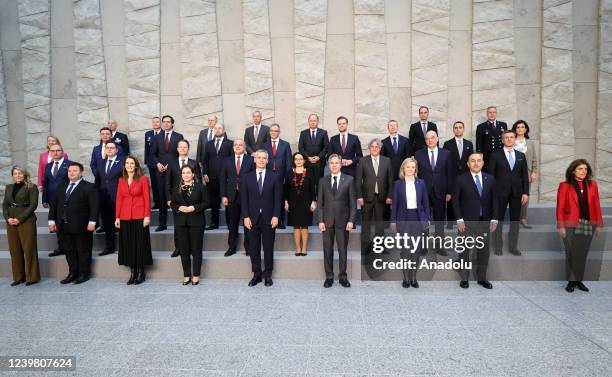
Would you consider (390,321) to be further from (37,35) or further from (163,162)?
(37,35)

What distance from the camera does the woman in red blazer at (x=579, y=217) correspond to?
4.62 meters

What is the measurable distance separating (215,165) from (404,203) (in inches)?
130

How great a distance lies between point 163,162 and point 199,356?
4187 mm

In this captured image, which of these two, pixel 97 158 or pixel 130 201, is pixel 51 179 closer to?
pixel 97 158

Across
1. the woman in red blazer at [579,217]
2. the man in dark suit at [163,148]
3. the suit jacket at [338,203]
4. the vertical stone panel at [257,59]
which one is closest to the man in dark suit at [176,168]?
the man in dark suit at [163,148]

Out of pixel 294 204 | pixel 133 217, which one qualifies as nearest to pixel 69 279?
pixel 133 217

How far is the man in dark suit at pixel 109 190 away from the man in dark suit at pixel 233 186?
175 cm

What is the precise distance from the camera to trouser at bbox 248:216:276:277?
4914 millimetres

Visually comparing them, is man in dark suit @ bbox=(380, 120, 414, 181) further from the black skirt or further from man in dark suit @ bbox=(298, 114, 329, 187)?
the black skirt

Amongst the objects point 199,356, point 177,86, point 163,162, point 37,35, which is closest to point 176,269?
point 163,162

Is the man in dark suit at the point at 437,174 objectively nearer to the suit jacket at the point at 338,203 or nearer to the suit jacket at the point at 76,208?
the suit jacket at the point at 338,203

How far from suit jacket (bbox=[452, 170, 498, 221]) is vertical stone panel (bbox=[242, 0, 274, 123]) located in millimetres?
4686

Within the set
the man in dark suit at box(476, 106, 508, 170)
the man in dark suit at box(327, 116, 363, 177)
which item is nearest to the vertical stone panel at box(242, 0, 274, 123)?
the man in dark suit at box(327, 116, 363, 177)

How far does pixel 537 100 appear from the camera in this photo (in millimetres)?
7797
